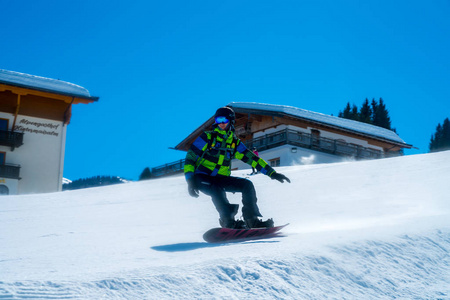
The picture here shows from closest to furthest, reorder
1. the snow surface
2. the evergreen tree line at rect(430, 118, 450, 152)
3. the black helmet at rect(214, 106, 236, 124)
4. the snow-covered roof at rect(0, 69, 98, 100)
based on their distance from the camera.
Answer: the snow surface → the black helmet at rect(214, 106, 236, 124) → the snow-covered roof at rect(0, 69, 98, 100) → the evergreen tree line at rect(430, 118, 450, 152)

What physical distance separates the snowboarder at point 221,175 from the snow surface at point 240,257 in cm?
42

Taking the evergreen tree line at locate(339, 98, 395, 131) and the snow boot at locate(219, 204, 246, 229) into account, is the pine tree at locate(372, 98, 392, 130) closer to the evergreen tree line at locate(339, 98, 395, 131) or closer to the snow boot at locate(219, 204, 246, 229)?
the evergreen tree line at locate(339, 98, 395, 131)

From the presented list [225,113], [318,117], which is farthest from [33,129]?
[225,113]

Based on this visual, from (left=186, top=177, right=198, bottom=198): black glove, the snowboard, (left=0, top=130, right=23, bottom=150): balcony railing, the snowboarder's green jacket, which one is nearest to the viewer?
the snowboard

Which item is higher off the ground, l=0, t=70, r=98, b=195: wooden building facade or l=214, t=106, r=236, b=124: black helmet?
l=0, t=70, r=98, b=195: wooden building facade

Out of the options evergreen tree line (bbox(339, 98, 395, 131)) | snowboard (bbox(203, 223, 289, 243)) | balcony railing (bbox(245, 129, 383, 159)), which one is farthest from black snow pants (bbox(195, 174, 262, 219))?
evergreen tree line (bbox(339, 98, 395, 131))

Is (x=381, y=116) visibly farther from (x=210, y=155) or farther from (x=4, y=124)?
(x=210, y=155)

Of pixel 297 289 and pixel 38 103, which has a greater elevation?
pixel 38 103

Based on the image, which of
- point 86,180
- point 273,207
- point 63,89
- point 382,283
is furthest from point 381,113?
point 382,283

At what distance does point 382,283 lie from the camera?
3.30 metres

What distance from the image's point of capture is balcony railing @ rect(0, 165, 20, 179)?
2830cm

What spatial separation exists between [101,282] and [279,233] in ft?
8.75

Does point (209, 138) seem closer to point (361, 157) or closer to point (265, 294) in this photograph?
point (265, 294)

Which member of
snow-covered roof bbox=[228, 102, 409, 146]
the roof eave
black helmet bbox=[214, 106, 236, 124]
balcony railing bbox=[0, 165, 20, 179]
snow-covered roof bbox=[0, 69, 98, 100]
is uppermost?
snow-covered roof bbox=[0, 69, 98, 100]
